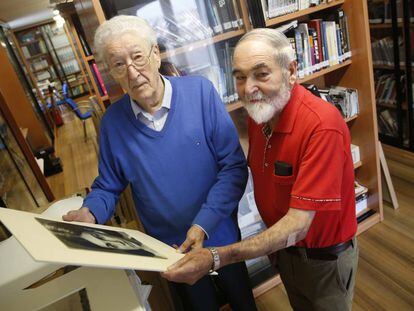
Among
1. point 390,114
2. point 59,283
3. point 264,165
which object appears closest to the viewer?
point 59,283

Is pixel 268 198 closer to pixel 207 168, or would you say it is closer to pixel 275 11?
pixel 207 168

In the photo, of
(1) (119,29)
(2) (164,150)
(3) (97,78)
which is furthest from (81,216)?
(3) (97,78)

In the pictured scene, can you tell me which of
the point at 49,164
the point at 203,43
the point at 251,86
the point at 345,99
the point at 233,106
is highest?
the point at 203,43

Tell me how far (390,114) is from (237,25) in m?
2.24

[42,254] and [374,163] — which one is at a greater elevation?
[42,254]

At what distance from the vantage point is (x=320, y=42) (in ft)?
6.31

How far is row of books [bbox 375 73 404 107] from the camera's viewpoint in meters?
2.99

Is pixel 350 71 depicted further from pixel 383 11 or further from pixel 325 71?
pixel 383 11

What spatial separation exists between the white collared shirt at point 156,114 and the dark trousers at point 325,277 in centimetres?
68

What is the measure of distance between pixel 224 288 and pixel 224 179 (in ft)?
1.95

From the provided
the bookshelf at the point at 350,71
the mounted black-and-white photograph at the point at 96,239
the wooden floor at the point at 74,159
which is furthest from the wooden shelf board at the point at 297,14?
the wooden floor at the point at 74,159

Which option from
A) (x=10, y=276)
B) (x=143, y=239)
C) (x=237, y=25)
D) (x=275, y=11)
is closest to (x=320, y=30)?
(x=275, y=11)

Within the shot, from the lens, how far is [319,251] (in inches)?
43.9

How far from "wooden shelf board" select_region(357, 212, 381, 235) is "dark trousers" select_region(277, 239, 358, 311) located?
3.86 ft
